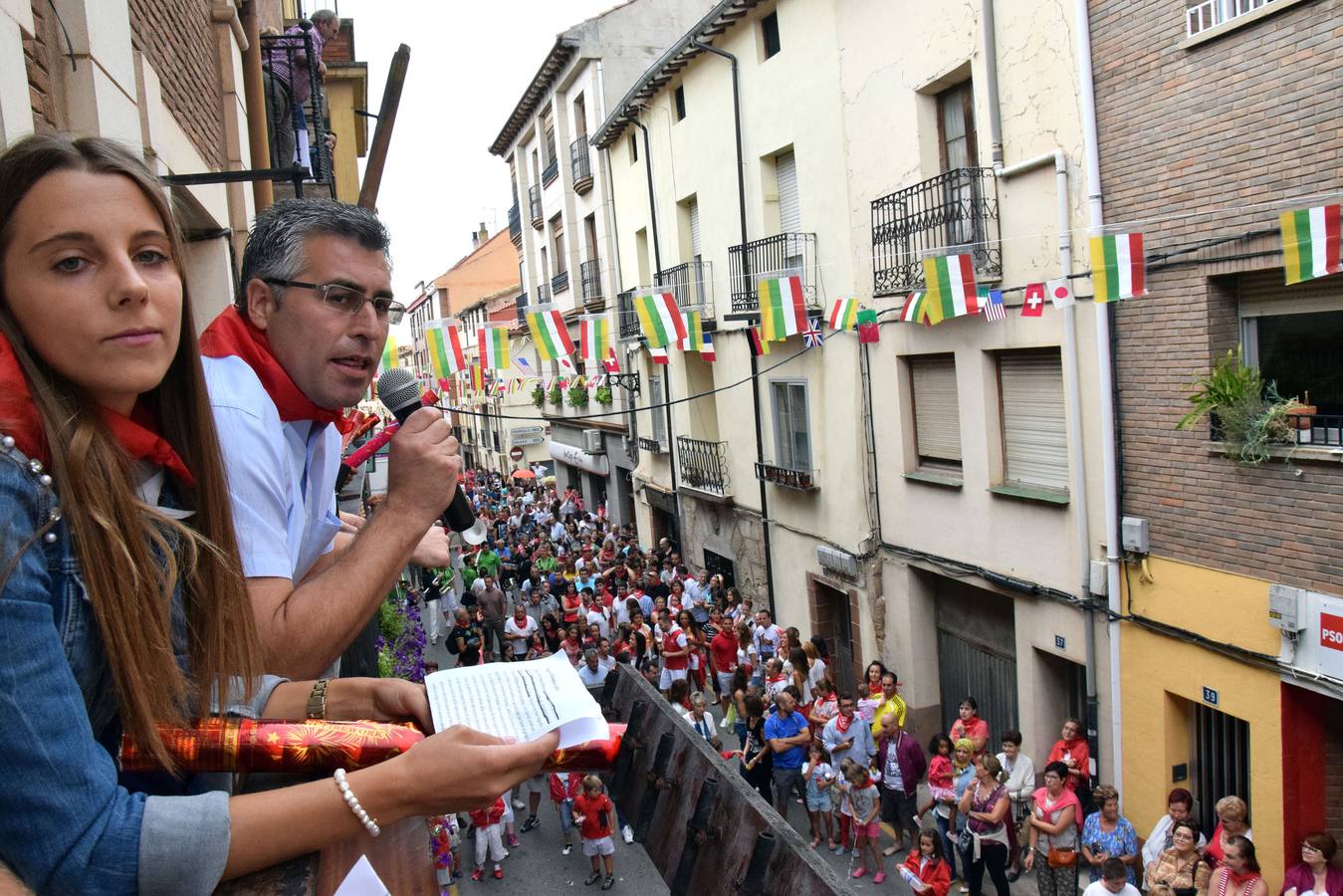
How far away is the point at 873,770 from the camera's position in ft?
32.6

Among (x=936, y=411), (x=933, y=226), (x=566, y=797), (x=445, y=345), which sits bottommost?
(x=566, y=797)

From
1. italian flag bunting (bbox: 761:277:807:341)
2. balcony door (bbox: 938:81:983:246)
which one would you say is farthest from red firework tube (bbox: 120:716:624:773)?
italian flag bunting (bbox: 761:277:807:341)

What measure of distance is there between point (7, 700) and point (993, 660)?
38.8ft

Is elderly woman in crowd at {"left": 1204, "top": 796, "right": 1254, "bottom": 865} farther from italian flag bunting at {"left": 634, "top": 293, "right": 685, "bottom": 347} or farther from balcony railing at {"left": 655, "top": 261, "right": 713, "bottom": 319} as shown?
balcony railing at {"left": 655, "top": 261, "right": 713, "bottom": 319}

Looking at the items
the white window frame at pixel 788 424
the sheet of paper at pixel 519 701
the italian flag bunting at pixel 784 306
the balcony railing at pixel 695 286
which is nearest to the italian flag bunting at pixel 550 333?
the italian flag bunting at pixel 784 306

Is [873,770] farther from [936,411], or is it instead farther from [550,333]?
[550,333]

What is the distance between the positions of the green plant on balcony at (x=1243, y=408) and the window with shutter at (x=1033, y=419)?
198cm

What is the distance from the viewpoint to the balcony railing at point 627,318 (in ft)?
72.6

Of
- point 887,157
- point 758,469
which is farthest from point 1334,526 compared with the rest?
point 758,469

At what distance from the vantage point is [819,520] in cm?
1542

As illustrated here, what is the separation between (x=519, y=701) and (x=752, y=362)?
16.1 m

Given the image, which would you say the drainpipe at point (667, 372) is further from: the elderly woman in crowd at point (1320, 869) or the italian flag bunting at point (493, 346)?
the elderly woman in crowd at point (1320, 869)

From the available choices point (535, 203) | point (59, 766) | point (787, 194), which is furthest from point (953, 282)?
point (535, 203)

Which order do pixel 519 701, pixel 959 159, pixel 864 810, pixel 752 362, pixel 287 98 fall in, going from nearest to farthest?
pixel 519 701, pixel 864 810, pixel 287 98, pixel 959 159, pixel 752 362
